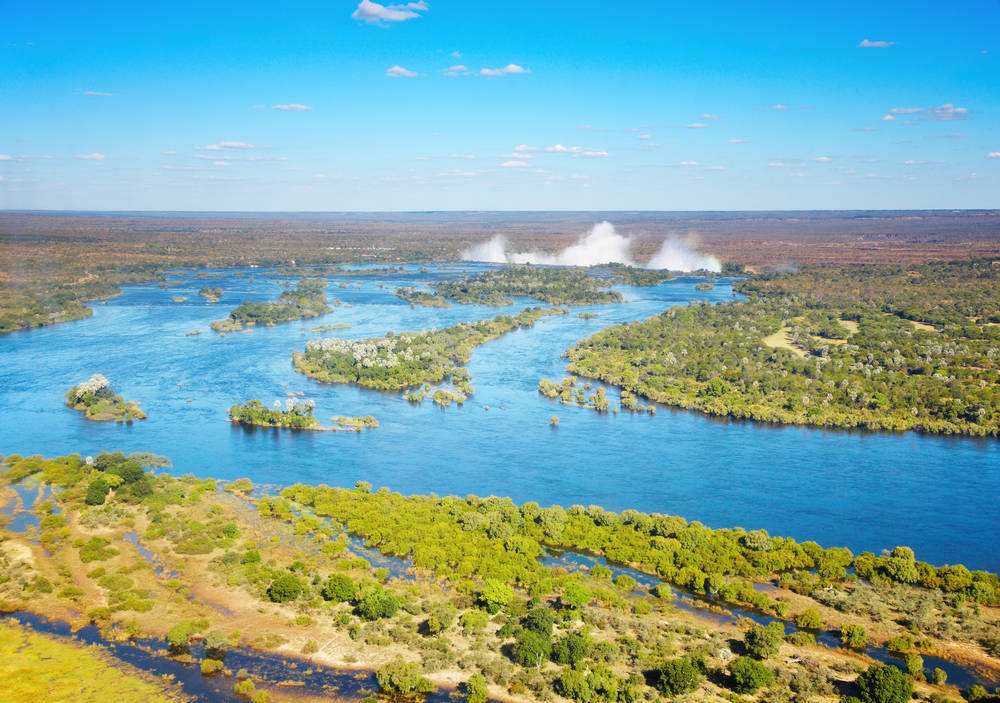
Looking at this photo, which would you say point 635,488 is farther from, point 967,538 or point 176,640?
point 176,640

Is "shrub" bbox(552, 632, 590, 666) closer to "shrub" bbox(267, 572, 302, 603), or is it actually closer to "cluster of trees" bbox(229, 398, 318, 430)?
"shrub" bbox(267, 572, 302, 603)

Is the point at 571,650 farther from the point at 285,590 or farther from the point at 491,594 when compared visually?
the point at 285,590

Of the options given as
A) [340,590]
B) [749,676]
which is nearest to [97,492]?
[340,590]

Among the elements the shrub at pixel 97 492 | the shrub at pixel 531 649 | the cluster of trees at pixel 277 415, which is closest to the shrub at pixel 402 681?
the shrub at pixel 531 649

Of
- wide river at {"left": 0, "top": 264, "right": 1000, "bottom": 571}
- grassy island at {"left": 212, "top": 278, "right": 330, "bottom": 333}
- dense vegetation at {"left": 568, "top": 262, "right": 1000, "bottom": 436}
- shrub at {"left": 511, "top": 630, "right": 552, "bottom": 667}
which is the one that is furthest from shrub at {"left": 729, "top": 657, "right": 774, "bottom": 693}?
grassy island at {"left": 212, "top": 278, "right": 330, "bottom": 333}

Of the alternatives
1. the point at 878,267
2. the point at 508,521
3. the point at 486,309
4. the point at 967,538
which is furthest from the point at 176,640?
the point at 878,267

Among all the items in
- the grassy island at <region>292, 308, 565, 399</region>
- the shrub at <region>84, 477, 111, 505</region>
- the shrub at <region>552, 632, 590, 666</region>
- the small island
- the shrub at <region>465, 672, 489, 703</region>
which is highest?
the small island
